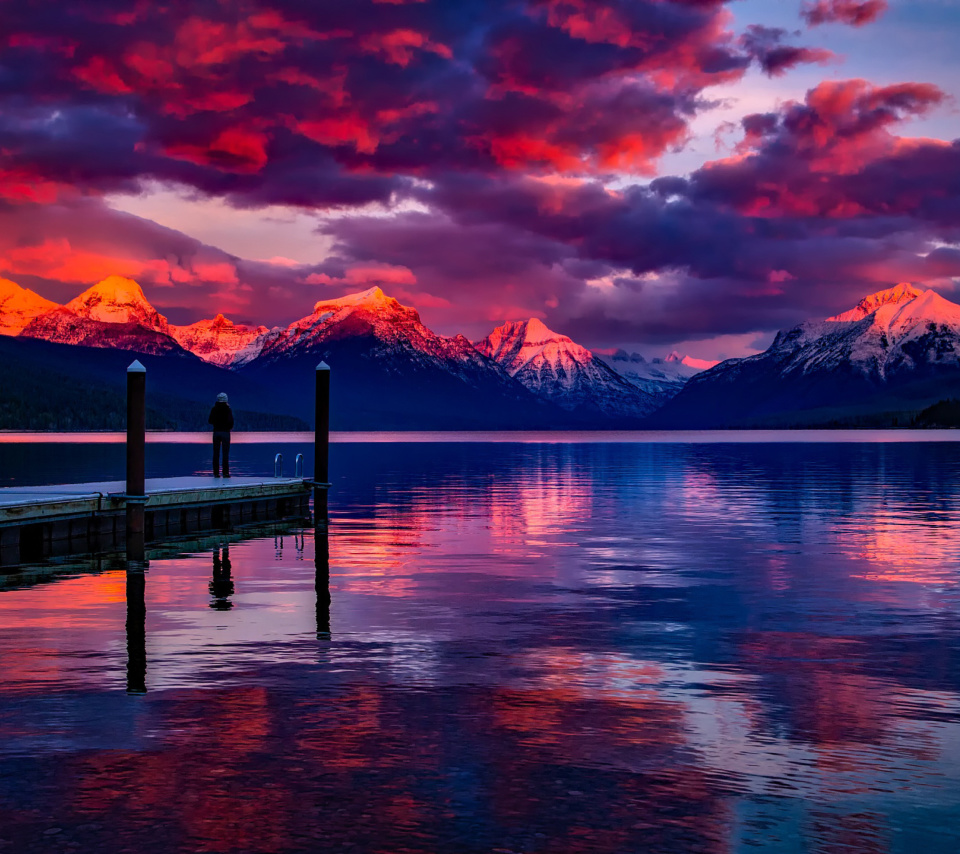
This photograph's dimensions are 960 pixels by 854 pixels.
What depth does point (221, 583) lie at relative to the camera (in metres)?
32.2

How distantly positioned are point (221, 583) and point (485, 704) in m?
16.2

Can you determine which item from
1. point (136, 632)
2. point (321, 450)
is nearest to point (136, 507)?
point (136, 632)

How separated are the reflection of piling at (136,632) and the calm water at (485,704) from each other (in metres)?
0.12

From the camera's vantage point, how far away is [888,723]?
16.6 meters

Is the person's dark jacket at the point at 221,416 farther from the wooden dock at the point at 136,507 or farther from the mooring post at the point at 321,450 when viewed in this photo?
the mooring post at the point at 321,450

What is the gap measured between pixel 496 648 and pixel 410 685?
375 centimetres

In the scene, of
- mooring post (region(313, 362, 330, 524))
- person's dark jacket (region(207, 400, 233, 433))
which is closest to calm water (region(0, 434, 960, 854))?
mooring post (region(313, 362, 330, 524))

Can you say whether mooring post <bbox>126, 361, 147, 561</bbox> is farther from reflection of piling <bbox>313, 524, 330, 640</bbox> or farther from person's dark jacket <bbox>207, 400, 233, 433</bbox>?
person's dark jacket <bbox>207, 400, 233, 433</bbox>

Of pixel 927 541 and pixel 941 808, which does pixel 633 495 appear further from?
pixel 941 808

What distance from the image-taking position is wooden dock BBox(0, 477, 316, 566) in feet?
123

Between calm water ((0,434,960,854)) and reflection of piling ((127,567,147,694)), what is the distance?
12 centimetres

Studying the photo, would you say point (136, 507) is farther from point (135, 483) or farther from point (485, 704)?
point (485, 704)

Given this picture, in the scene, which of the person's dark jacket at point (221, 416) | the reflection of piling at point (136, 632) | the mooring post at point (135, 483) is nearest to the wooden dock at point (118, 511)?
the mooring post at point (135, 483)

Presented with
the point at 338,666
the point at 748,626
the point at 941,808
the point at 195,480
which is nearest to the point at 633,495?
the point at 195,480
